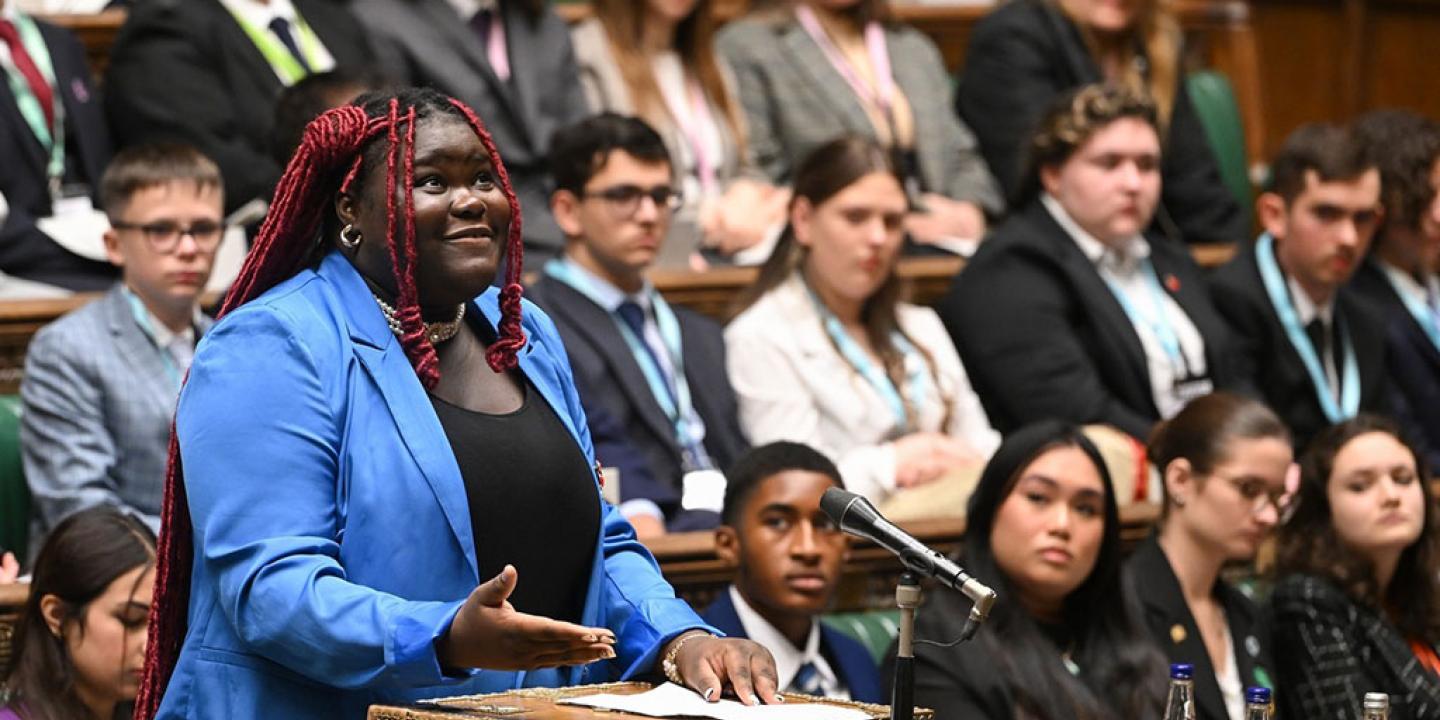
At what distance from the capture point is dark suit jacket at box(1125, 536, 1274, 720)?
371 cm

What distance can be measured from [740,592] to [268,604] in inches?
66.6

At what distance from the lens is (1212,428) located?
391 centimetres

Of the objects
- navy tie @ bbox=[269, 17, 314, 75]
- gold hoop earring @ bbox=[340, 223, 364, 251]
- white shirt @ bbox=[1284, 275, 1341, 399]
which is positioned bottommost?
gold hoop earring @ bbox=[340, 223, 364, 251]

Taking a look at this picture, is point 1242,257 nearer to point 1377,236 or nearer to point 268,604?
point 1377,236

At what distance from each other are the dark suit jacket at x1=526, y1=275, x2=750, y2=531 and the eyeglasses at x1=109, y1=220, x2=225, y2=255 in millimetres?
600

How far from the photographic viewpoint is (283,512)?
2064 millimetres

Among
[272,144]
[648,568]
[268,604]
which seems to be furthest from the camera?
[272,144]

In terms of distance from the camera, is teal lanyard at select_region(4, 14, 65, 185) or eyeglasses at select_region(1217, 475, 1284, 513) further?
teal lanyard at select_region(4, 14, 65, 185)

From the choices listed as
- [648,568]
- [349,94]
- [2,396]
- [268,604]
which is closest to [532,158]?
[349,94]

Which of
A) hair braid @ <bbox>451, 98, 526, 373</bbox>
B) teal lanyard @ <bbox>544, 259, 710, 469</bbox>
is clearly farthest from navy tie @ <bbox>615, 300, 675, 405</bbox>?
hair braid @ <bbox>451, 98, 526, 373</bbox>

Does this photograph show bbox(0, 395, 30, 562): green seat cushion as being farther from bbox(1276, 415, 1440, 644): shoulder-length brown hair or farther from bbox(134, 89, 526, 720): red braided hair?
bbox(1276, 415, 1440, 644): shoulder-length brown hair

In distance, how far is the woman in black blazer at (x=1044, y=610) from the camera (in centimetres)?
338

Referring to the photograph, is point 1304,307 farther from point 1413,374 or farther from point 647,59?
point 647,59

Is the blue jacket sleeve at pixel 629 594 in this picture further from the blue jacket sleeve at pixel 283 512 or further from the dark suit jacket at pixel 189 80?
the dark suit jacket at pixel 189 80
